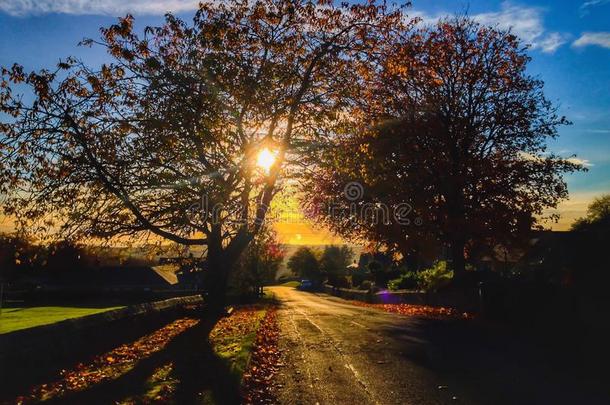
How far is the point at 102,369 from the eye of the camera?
901 centimetres

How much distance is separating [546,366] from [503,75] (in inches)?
834

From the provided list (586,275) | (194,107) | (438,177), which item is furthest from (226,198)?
(586,275)

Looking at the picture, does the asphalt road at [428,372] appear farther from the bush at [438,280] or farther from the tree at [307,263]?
the tree at [307,263]

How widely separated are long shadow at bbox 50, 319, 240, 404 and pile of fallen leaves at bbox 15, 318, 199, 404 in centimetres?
25

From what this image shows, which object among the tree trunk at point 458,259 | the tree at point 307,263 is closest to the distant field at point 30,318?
the tree trunk at point 458,259

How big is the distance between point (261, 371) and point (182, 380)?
1749 mm

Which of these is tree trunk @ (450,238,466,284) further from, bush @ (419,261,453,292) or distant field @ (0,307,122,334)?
distant field @ (0,307,122,334)

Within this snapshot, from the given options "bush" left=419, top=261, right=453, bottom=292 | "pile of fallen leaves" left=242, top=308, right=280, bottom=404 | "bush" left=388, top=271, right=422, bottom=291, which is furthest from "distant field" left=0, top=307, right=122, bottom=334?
"bush" left=388, top=271, right=422, bottom=291

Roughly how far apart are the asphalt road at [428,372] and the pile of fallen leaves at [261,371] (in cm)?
22

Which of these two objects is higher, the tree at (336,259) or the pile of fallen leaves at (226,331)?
the tree at (336,259)

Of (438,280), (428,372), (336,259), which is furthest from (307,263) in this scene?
(428,372)

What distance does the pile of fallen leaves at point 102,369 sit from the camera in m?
7.19

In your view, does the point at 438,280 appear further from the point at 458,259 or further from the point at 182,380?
the point at 182,380

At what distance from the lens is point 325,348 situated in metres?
11.7
